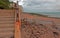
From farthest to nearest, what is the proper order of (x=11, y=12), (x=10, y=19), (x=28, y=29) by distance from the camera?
(x=28, y=29) → (x=11, y=12) → (x=10, y=19)

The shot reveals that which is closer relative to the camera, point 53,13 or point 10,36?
point 10,36

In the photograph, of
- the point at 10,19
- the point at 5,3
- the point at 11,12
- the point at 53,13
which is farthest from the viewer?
the point at 53,13

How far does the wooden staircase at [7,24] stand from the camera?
7566 mm

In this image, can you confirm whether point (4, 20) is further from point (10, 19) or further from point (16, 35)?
point (16, 35)

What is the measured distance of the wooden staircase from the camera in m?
7.57

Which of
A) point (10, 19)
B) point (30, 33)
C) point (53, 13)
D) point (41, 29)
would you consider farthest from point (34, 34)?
point (53, 13)

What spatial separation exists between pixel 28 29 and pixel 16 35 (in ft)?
10.1

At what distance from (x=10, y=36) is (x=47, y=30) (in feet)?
12.9

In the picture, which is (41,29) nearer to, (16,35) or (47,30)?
(47,30)

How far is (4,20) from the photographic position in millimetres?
8820

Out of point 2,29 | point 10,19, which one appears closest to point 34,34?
point 10,19

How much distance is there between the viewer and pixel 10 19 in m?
8.81

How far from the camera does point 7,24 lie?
8.30 m

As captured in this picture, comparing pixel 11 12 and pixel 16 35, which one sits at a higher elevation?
pixel 11 12
